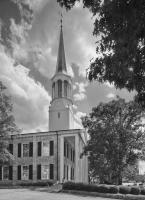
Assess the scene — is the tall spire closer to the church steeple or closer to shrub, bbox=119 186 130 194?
the church steeple

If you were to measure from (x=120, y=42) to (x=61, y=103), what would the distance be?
43171mm

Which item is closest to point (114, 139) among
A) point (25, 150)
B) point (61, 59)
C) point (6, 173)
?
point (25, 150)

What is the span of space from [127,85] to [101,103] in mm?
26265

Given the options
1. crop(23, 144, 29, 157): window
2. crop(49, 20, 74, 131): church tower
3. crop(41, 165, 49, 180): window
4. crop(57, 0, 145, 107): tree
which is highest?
crop(49, 20, 74, 131): church tower

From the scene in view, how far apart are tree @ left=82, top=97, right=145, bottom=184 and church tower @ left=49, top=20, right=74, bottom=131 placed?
15371mm

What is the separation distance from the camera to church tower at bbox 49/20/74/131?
159ft

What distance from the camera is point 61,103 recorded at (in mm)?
48938

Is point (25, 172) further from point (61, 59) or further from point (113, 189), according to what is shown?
point (61, 59)

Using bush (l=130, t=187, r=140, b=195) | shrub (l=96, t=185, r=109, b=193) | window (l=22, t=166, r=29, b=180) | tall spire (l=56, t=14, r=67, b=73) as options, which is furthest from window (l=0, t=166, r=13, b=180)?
tall spire (l=56, t=14, r=67, b=73)

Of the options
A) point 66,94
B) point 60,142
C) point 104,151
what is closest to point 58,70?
point 66,94

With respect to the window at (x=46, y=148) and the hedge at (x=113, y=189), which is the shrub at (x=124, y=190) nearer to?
the hedge at (x=113, y=189)

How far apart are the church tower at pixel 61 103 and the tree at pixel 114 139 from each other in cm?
1537

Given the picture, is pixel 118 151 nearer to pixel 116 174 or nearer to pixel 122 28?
pixel 116 174

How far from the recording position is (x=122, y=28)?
5.73 meters
